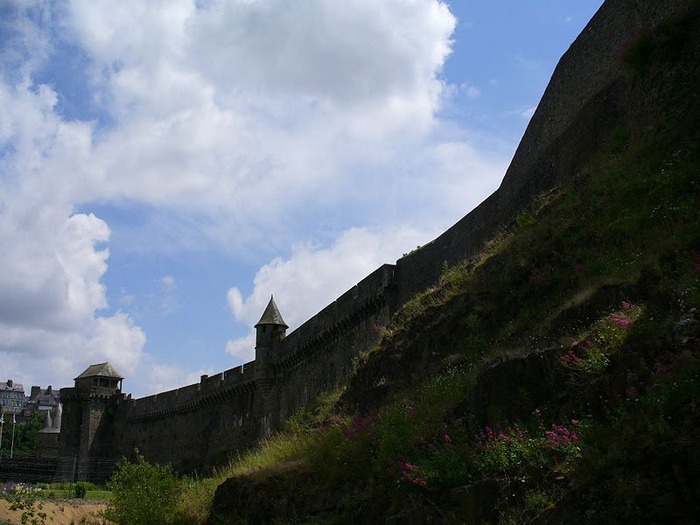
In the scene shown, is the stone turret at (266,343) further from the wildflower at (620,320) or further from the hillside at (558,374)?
the wildflower at (620,320)

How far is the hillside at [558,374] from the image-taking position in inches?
257

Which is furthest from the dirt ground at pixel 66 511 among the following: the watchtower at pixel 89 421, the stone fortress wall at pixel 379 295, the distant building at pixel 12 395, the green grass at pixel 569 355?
the distant building at pixel 12 395

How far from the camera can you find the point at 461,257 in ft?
64.4

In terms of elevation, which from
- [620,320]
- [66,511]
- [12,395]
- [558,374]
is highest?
[12,395]

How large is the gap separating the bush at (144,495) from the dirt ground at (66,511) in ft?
21.2

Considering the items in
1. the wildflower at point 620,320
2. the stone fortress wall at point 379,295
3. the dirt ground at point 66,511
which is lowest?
the dirt ground at point 66,511

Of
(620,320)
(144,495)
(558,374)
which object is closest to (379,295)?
(144,495)

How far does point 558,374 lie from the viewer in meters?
8.24

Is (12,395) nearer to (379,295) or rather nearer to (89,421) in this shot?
(89,421)

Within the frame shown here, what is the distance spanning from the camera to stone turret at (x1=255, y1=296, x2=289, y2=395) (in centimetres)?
3450

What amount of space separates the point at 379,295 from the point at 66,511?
597 inches

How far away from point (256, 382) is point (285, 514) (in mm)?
23768

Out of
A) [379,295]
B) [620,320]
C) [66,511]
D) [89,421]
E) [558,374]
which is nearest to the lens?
[620,320]

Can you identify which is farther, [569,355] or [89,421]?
[89,421]
